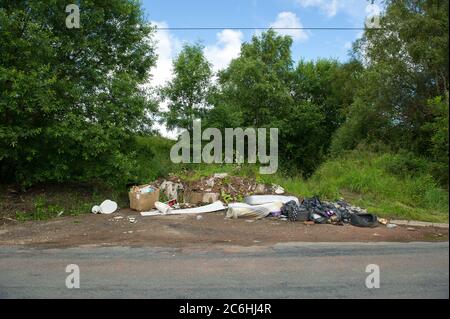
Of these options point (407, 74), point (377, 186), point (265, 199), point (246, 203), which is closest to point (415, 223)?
point (377, 186)

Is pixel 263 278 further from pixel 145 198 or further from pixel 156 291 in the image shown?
pixel 145 198

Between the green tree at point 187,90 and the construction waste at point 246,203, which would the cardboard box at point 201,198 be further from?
the green tree at point 187,90

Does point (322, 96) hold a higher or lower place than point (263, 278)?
higher

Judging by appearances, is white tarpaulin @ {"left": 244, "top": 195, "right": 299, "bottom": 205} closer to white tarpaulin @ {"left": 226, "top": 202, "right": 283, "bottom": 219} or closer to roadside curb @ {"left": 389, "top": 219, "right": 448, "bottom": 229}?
white tarpaulin @ {"left": 226, "top": 202, "right": 283, "bottom": 219}

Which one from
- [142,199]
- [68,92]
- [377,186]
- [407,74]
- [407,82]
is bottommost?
[142,199]

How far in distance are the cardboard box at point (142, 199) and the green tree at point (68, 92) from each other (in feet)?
3.85

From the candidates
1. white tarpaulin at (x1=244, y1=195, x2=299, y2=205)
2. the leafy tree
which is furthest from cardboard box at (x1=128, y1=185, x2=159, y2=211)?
the leafy tree

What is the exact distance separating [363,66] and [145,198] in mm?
19473

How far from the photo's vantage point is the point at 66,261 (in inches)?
325

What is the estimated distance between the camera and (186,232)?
11320 millimetres

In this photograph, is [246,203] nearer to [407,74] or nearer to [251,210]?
[251,210]

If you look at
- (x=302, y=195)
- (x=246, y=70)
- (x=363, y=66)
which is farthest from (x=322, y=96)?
(x=302, y=195)

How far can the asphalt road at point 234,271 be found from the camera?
6.02m

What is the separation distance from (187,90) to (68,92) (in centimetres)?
624
